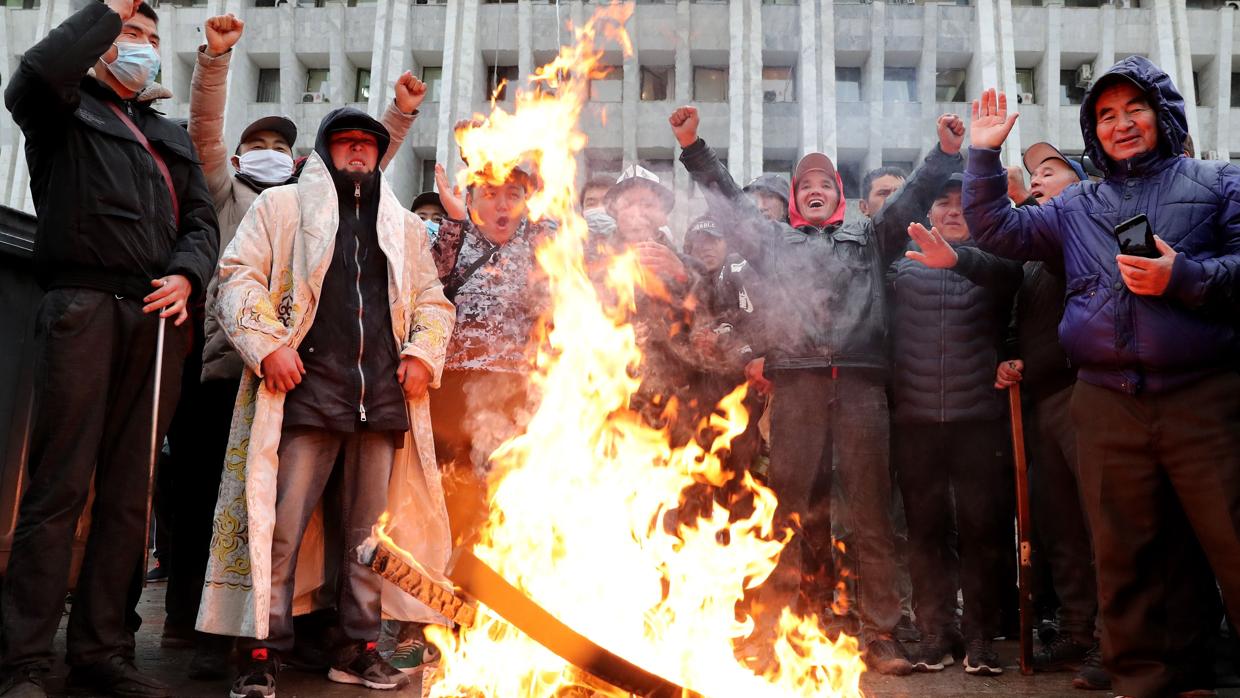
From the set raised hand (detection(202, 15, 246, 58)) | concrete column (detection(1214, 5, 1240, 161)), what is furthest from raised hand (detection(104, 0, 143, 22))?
concrete column (detection(1214, 5, 1240, 161))

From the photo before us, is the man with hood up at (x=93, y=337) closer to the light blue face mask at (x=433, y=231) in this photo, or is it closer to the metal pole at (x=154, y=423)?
the metal pole at (x=154, y=423)

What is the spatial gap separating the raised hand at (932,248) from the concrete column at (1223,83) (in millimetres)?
22646

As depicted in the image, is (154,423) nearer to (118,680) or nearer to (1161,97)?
(118,680)

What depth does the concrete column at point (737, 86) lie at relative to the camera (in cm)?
2184

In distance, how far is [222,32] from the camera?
423 cm

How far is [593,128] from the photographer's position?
2286cm

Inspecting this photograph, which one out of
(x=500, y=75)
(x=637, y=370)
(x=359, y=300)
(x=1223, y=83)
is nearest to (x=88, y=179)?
(x=359, y=300)

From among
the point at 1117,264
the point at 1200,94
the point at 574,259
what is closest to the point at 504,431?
the point at 574,259

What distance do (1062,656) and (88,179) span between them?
198 inches

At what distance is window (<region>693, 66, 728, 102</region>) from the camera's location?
23.0m

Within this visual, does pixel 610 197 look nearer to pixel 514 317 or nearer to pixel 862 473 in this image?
pixel 514 317

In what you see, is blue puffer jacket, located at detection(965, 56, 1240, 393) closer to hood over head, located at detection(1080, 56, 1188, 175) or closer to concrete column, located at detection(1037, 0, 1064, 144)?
hood over head, located at detection(1080, 56, 1188, 175)

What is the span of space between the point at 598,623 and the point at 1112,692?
249cm

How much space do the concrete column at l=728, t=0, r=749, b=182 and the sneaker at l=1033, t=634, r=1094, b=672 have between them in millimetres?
18325
